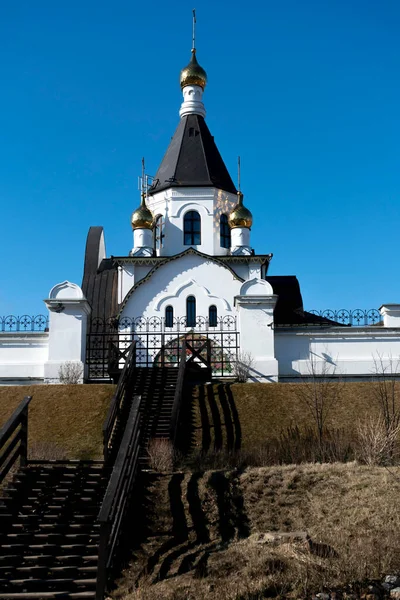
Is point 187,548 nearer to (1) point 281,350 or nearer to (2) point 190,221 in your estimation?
(1) point 281,350

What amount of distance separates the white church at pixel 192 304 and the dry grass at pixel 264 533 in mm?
7010

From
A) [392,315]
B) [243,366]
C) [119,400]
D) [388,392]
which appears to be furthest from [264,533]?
[392,315]

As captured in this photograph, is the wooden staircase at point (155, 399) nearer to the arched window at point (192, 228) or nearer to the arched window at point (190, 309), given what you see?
the arched window at point (190, 309)

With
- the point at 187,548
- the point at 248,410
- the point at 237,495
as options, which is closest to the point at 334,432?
the point at 248,410

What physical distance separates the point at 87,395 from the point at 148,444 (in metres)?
3.93

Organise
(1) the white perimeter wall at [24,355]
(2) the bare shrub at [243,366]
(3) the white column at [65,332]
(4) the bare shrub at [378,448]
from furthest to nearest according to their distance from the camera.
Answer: (1) the white perimeter wall at [24,355] < (2) the bare shrub at [243,366] < (3) the white column at [65,332] < (4) the bare shrub at [378,448]

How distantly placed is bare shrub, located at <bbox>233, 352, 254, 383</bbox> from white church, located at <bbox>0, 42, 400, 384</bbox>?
33 mm

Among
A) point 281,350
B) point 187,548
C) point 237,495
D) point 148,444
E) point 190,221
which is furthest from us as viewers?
point 190,221

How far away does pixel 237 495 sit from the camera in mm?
9383

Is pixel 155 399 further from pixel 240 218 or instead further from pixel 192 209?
pixel 192 209

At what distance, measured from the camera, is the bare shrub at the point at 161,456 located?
1062cm

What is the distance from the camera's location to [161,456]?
1075cm

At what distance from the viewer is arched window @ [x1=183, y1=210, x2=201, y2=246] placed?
26.7 meters

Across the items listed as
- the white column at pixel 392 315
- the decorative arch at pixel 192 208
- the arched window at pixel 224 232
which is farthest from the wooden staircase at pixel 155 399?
the decorative arch at pixel 192 208
